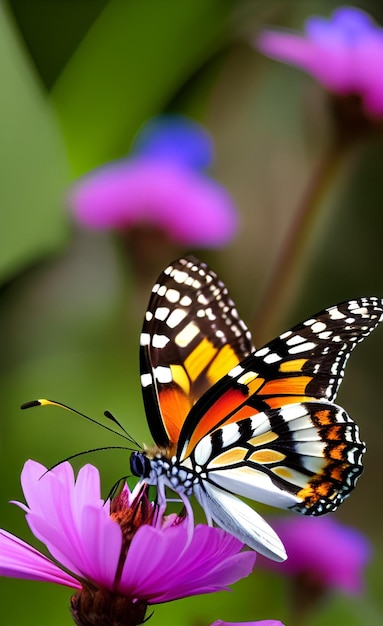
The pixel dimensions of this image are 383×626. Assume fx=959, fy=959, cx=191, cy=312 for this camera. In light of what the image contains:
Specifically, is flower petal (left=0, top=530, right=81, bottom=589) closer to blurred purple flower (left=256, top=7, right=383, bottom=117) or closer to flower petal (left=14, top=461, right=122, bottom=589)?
flower petal (left=14, top=461, right=122, bottom=589)

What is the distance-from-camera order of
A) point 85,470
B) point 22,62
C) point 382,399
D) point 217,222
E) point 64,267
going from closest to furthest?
point 85,470 < point 22,62 < point 217,222 < point 64,267 < point 382,399

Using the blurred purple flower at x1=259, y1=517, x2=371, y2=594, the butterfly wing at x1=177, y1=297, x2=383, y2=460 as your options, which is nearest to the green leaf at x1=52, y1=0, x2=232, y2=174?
the blurred purple flower at x1=259, y1=517, x2=371, y2=594

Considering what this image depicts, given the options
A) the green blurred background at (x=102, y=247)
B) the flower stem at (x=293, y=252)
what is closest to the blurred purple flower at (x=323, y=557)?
the green blurred background at (x=102, y=247)

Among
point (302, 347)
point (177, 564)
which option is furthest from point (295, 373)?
point (177, 564)

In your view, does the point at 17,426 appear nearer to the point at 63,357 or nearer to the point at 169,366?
the point at 63,357

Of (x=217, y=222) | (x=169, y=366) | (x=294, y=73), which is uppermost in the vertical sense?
(x=294, y=73)

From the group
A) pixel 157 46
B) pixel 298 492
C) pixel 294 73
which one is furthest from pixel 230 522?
pixel 294 73
